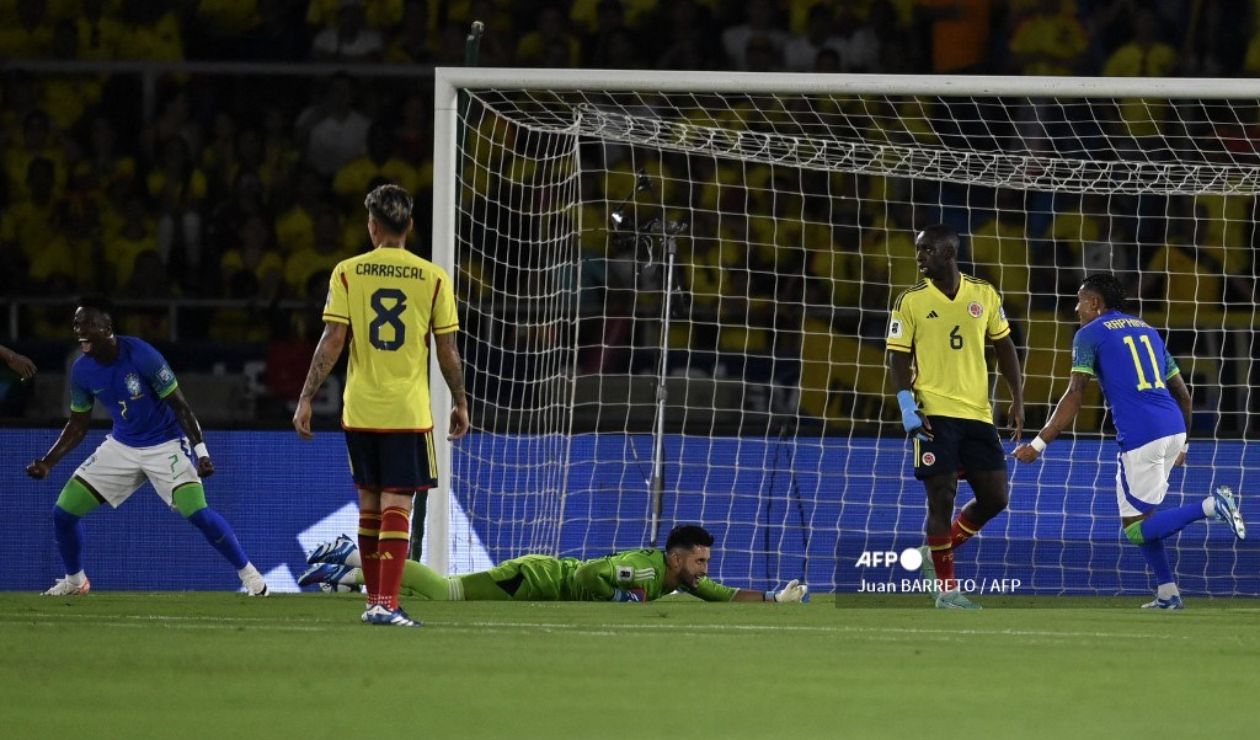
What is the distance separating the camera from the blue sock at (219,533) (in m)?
11.5

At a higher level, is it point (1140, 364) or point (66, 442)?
point (1140, 364)

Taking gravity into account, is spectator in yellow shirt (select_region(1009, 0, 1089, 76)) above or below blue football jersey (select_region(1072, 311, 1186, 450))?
above

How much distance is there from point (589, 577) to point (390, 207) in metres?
3.14

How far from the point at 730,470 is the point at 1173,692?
23.5ft

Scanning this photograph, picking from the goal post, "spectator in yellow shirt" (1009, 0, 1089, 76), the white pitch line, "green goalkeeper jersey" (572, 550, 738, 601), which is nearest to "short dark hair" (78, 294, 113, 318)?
the goal post

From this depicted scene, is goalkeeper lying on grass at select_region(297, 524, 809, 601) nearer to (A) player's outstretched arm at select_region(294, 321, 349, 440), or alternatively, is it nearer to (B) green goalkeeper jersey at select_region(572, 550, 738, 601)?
(B) green goalkeeper jersey at select_region(572, 550, 738, 601)

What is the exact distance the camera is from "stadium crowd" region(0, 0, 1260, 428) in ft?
51.9

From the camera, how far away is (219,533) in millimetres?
11492

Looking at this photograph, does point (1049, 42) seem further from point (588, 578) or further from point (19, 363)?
point (19, 363)

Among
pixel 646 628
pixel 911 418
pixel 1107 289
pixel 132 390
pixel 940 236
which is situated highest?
pixel 940 236

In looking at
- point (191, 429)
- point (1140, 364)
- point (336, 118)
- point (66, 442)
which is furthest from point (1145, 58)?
point (66, 442)

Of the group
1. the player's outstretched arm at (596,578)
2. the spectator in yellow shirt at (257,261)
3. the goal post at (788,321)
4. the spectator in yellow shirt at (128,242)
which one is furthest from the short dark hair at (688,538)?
the spectator in yellow shirt at (128,242)

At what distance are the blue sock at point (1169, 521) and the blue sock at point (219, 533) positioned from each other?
16.9ft

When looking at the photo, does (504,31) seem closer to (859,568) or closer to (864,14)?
(864,14)
